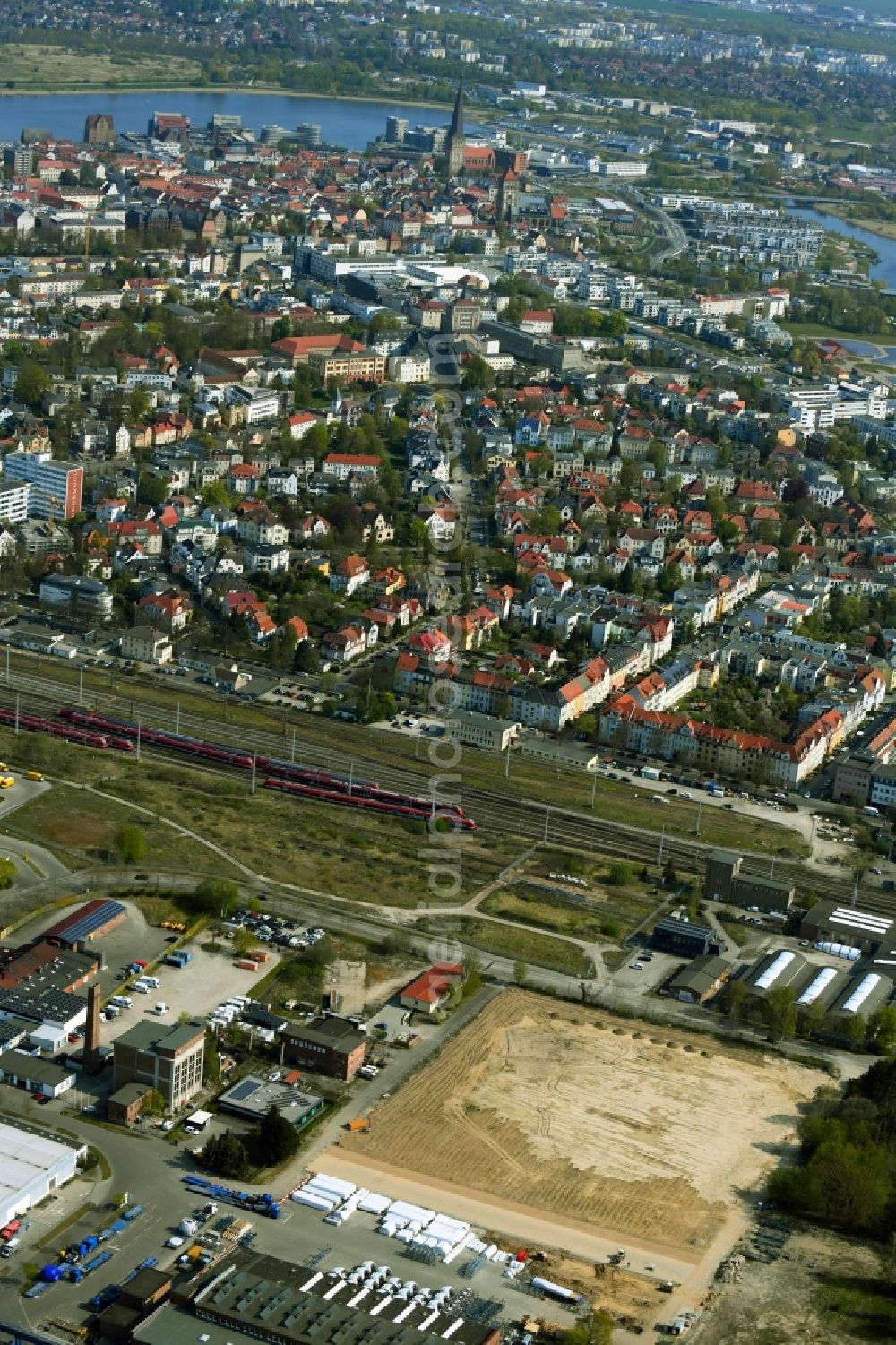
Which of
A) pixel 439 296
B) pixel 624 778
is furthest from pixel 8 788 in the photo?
pixel 439 296

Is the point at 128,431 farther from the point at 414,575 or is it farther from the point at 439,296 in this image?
the point at 439,296

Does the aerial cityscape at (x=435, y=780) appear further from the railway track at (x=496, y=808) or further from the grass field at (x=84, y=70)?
the grass field at (x=84, y=70)

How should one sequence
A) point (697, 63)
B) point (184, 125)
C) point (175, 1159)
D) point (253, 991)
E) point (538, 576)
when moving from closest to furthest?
1. point (175, 1159)
2. point (253, 991)
3. point (538, 576)
4. point (184, 125)
5. point (697, 63)

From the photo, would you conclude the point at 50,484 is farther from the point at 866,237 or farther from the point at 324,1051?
the point at 866,237

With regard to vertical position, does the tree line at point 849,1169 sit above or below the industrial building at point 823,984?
above

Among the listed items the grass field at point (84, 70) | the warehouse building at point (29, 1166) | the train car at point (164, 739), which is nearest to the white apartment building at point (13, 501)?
the train car at point (164, 739)

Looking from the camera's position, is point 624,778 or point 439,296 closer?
point 624,778

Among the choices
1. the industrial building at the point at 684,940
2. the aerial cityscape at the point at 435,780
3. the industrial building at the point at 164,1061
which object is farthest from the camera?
the industrial building at the point at 684,940

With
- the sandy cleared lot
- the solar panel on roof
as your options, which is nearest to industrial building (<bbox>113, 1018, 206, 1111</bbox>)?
the solar panel on roof

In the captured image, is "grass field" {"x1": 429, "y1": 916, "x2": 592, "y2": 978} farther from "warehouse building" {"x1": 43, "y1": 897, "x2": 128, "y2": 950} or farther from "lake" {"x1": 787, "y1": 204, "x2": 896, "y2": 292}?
"lake" {"x1": 787, "y1": 204, "x2": 896, "y2": 292}
